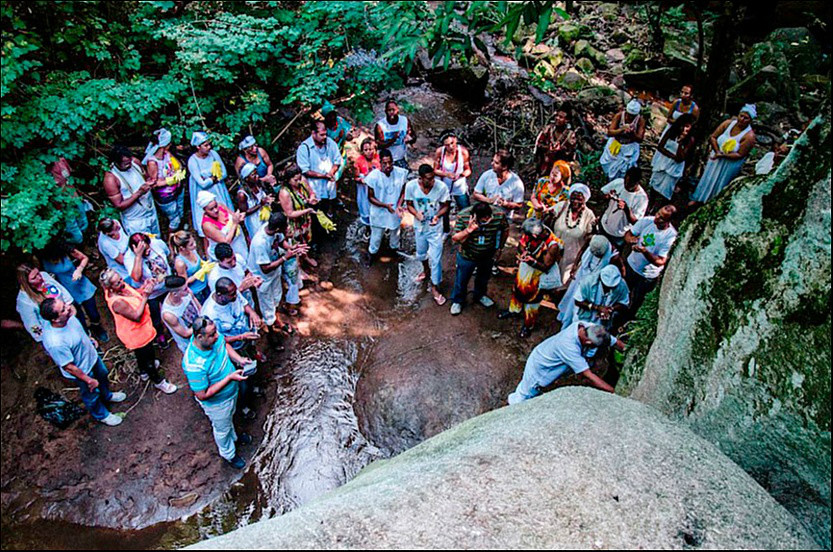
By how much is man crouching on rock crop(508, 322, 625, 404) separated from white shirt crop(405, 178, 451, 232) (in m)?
2.79

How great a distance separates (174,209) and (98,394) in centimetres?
323

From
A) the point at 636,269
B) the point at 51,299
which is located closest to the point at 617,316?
the point at 636,269

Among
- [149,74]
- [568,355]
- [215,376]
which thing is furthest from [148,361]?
[568,355]

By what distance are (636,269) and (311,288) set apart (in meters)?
4.81

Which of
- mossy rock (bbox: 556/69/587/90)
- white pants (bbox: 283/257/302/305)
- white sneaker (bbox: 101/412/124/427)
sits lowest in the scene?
white sneaker (bbox: 101/412/124/427)

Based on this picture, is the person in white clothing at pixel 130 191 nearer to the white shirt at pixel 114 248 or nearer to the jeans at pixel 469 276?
the white shirt at pixel 114 248

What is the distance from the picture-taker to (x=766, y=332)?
9.96 feet

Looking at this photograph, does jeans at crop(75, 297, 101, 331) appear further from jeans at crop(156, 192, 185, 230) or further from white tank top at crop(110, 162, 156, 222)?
jeans at crop(156, 192, 185, 230)

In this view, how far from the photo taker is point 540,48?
1509 cm

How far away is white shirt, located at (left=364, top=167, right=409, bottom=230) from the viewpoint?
315 inches

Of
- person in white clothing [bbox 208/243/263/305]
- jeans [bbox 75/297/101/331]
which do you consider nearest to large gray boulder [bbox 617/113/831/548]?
→ person in white clothing [bbox 208/243/263/305]

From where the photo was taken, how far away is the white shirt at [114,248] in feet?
20.2

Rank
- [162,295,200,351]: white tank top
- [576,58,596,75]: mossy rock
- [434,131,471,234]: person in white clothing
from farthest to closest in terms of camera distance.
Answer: [576,58,596,75]: mossy rock, [434,131,471,234]: person in white clothing, [162,295,200,351]: white tank top

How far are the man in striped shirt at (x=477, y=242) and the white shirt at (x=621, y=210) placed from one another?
5.20ft
